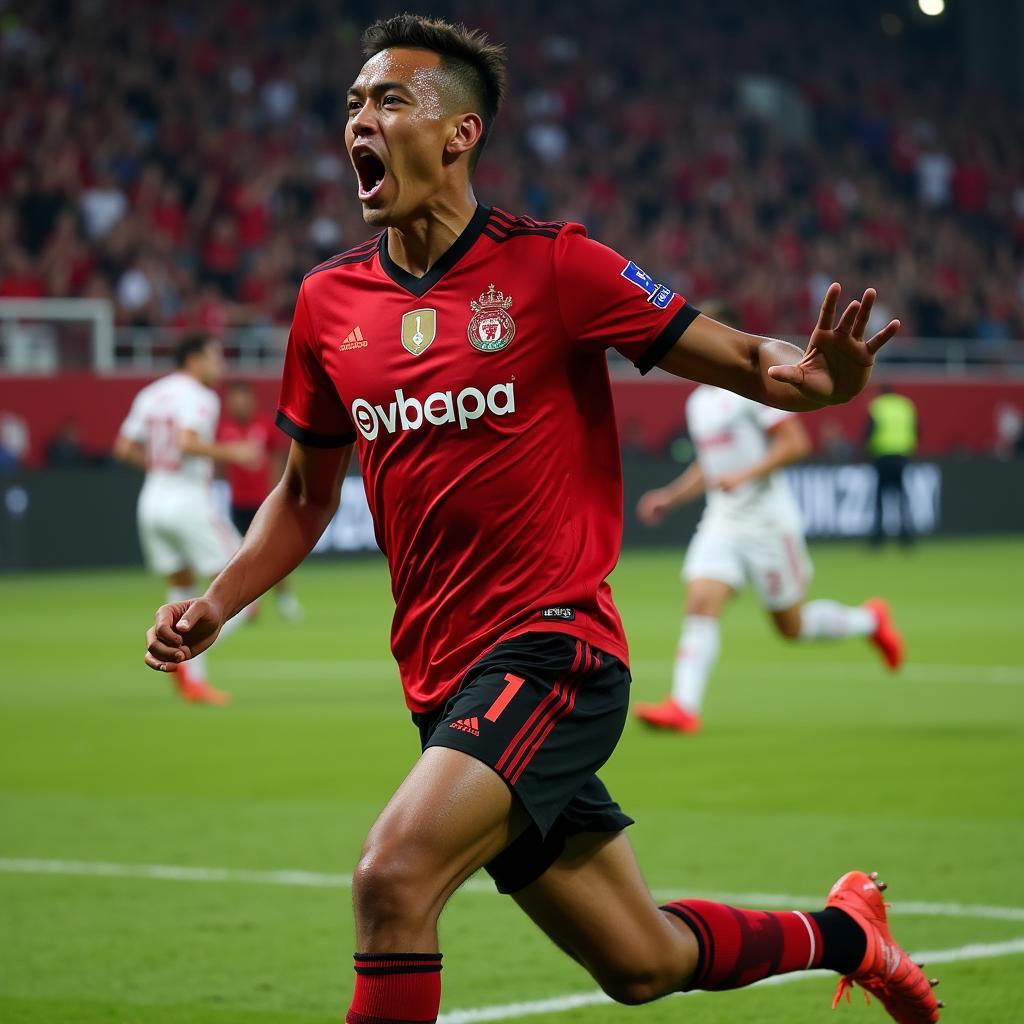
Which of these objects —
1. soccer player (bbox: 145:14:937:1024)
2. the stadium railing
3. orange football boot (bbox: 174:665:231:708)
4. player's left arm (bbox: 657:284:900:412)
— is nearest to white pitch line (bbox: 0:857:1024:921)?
soccer player (bbox: 145:14:937:1024)

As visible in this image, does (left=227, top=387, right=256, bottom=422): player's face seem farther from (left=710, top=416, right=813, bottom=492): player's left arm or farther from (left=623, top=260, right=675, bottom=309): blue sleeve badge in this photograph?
(left=623, top=260, right=675, bottom=309): blue sleeve badge

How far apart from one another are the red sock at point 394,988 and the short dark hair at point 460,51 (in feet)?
5.94

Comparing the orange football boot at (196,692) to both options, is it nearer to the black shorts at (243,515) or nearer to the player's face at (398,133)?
the black shorts at (243,515)

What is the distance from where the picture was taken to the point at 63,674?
15641mm

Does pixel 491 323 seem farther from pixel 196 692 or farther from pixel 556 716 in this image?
pixel 196 692

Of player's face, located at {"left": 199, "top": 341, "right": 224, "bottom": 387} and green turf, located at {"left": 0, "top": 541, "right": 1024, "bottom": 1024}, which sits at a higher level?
player's face, located at {"left": 199, "top": 341, "right": 224, "bottom": 387}

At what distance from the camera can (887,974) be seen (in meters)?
5.09

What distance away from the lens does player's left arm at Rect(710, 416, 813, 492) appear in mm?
11602

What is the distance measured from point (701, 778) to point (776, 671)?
5446 millimetres

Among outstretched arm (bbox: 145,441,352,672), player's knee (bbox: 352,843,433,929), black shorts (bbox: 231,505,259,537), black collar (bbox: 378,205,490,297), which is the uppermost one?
black collar (bbox: 378,205,490,297)

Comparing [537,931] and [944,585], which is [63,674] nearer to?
[537,931]

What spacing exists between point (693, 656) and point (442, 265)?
7.19m

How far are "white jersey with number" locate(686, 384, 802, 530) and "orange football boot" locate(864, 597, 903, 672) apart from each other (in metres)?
1.00

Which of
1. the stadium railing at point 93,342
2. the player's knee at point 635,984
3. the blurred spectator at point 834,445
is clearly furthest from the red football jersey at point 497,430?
the blurred spectator at point 834,445
